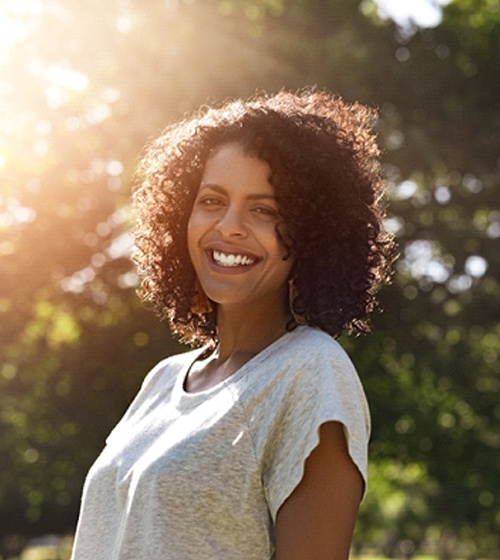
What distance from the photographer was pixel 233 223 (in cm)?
267

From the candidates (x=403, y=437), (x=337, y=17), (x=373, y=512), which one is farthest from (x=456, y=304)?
(x=373, y=512)

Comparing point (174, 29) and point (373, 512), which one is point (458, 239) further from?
point (373, 512)

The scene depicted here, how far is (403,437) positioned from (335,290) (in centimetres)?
1723

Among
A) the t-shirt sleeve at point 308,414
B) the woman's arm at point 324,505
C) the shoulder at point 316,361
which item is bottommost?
the woman's arm at point 324,505

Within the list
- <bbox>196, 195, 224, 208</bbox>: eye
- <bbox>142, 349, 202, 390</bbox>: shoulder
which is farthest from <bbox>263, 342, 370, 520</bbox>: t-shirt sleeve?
<bbox>142, 349, 202, 390</bbox>: shoulder

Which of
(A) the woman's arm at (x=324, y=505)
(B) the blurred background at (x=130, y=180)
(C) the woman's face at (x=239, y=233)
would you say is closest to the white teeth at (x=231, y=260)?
(C) the woman's face at (x=239, y=233)

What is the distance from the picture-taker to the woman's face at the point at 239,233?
2.67 meters

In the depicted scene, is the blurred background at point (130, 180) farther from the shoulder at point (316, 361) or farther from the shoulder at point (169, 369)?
the shoulder at point (316, 361)

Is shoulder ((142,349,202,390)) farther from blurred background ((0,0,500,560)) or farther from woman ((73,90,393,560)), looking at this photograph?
blurred background ((0,0,500,560))

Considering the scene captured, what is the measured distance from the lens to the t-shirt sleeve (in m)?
→ 2.25

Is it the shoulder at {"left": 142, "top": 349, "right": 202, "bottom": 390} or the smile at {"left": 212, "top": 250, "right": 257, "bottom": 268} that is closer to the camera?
the smile at {"left": 212, "top": 250, "right": 257, "bottom": 268}

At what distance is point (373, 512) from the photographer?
171ft

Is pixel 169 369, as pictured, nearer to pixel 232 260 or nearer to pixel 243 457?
pixel 232 260

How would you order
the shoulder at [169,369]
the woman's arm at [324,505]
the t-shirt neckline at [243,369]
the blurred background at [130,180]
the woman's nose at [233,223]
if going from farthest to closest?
the blurred background at [130,180]
the shoulder at [169,369]
the woman's nose at [233,223]
the t-shirt neckline at [243,369]
the woman's arm at [324,505]
